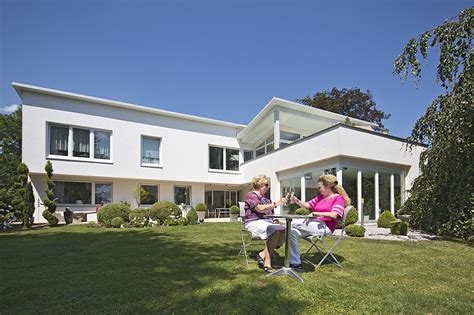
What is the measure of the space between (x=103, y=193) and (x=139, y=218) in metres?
5.37

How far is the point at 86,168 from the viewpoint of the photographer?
1577 centimetres

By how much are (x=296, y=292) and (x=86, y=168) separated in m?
15.2

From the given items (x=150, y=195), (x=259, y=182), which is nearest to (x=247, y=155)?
(x=150, y=195)

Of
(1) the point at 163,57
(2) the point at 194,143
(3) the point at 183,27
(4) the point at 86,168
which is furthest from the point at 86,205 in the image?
(3) the point at 183,27

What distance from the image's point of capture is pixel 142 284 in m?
3.79

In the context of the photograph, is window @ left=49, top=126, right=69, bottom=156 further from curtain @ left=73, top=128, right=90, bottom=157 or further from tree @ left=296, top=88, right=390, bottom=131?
tree @ left=296, top=88, right=390, bottom=131

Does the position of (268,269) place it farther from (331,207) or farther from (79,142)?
(79,142)

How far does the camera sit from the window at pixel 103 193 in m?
17.0

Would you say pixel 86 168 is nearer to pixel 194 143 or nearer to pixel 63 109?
pixel 63 109

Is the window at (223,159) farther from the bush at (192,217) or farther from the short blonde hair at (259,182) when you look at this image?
the short blonde hair at (259,182)

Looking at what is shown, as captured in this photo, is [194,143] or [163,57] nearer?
[163,57]

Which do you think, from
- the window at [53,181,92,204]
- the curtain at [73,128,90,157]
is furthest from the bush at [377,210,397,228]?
the window at [53,181,92,204]

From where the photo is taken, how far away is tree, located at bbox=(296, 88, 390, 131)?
93.0 feet

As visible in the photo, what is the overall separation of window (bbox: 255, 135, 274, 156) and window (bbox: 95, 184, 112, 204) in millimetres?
9906
